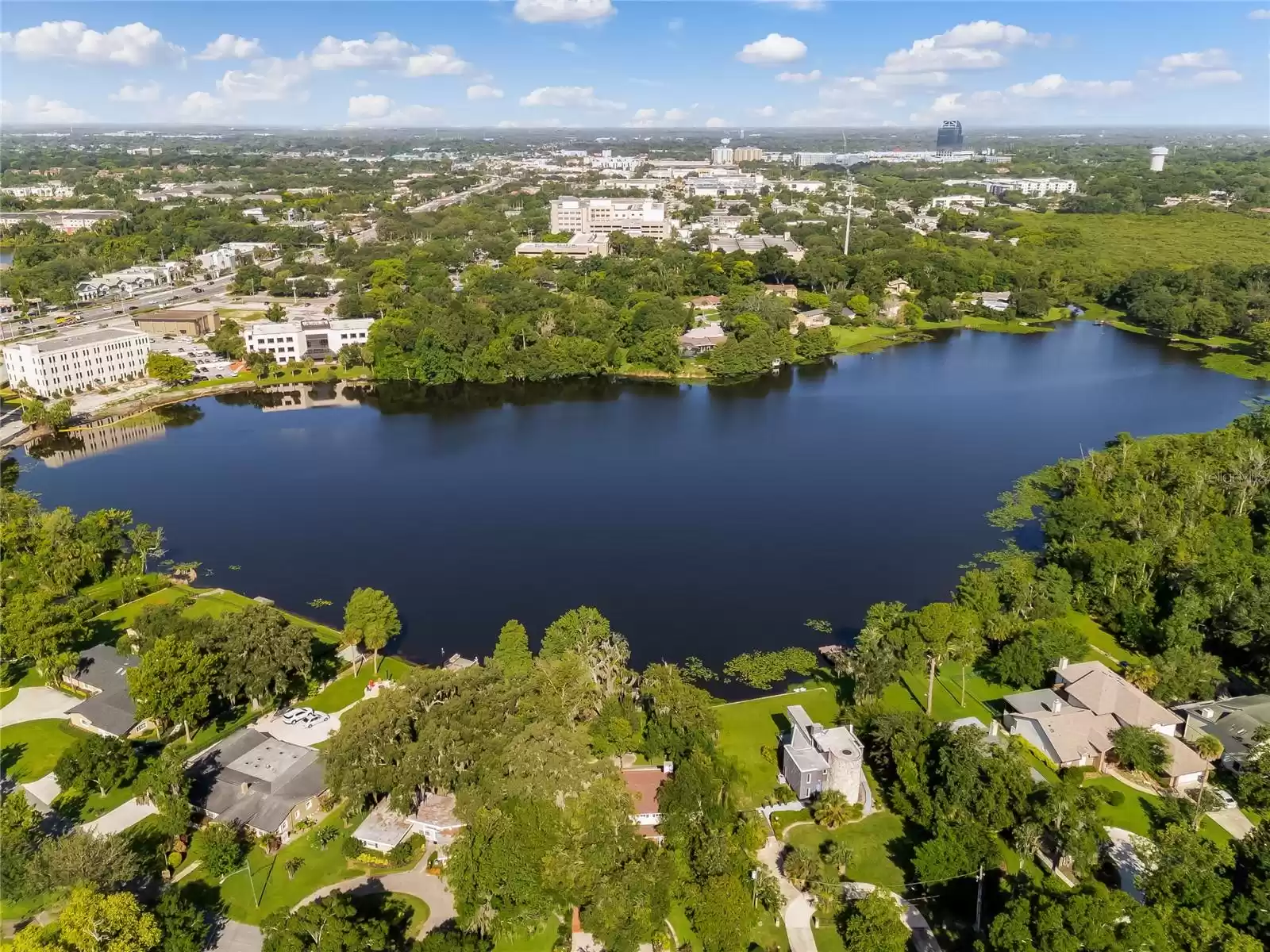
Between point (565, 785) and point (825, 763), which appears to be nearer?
point (565, 785)

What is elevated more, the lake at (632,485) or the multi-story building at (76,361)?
the multi-story building at (76,361)

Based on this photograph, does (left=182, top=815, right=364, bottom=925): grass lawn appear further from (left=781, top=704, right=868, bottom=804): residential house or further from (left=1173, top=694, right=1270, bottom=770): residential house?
(left=1173, top=694, right=1270, bottom=770): residential house

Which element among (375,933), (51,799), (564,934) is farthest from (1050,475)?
(51,799)

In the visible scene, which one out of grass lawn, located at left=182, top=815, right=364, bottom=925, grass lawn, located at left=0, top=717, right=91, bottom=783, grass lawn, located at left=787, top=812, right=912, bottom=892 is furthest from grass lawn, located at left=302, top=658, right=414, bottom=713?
grass lawn, located at left=787, top=812, right=912, bottom=892

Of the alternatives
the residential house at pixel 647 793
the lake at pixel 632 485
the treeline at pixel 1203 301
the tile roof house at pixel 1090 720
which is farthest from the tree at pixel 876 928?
the treeline at pixel 1203 301

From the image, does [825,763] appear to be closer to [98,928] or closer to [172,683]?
[98,928]

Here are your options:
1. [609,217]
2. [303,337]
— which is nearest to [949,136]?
[609,217]

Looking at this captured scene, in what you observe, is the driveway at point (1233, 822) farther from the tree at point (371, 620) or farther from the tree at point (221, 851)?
the tree at point (371, 620)
